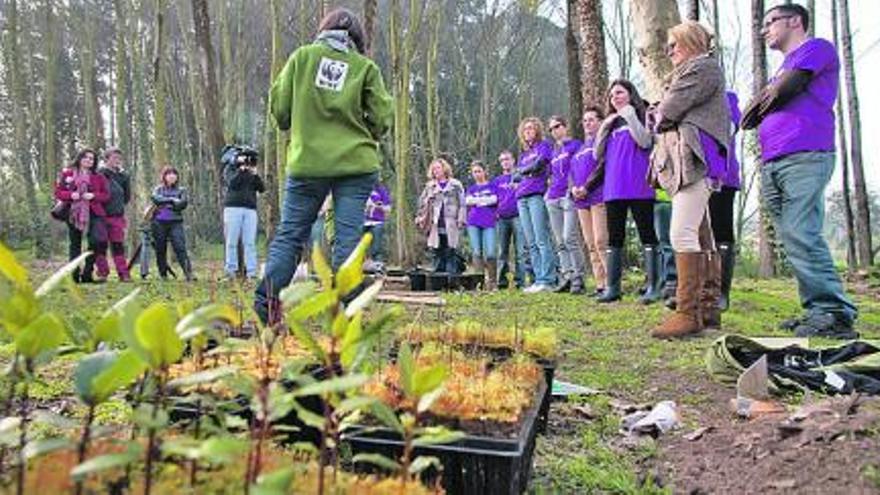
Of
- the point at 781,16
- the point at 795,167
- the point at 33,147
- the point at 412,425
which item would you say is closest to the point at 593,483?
the point at 412,425

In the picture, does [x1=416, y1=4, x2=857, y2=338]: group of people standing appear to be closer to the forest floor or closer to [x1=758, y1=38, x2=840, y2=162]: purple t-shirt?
[x1=758, y1=38, x2=840, y2=162]: purple t-shirt

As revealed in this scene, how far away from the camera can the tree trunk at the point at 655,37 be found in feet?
22.2

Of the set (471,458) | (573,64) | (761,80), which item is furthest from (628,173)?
(761,80)

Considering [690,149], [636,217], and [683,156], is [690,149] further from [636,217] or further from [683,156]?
[636,217]

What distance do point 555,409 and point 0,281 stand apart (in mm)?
2363

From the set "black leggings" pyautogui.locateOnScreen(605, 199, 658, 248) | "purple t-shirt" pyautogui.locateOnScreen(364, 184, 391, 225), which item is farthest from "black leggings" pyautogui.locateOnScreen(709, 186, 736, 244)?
"purple t-shirt" pyautogui.locateOnScreen(364, 184, 391, 225)

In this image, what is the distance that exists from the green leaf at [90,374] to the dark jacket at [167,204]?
9.43 metres

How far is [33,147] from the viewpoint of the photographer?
77.0 ft

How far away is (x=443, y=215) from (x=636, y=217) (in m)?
4.31

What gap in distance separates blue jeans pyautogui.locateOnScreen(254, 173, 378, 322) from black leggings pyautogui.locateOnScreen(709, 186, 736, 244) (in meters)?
2.71

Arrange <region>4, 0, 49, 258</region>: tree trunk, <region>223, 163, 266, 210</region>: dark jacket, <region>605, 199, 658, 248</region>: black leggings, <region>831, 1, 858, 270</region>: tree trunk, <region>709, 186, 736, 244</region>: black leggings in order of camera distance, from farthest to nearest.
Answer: <region>4, 0, 49, 258</region>: tree trunk → <region>831, 1, 858, 270</region>: tree trunk → <region>223, 163, 266, 210</region>: dark jacket → <region>605, 199, 658, 248</region>: black leggings → <region>709, 186, 736, 244</region>: black leggings

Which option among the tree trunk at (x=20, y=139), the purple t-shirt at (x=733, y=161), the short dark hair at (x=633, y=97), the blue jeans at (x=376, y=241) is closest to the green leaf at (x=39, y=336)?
the purple t-shirt at (x=733, y=161)

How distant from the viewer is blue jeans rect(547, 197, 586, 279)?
735cm

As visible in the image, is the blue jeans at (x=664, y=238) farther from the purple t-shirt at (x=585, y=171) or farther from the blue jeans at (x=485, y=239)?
the blue jeans at (x=485, y=239)
